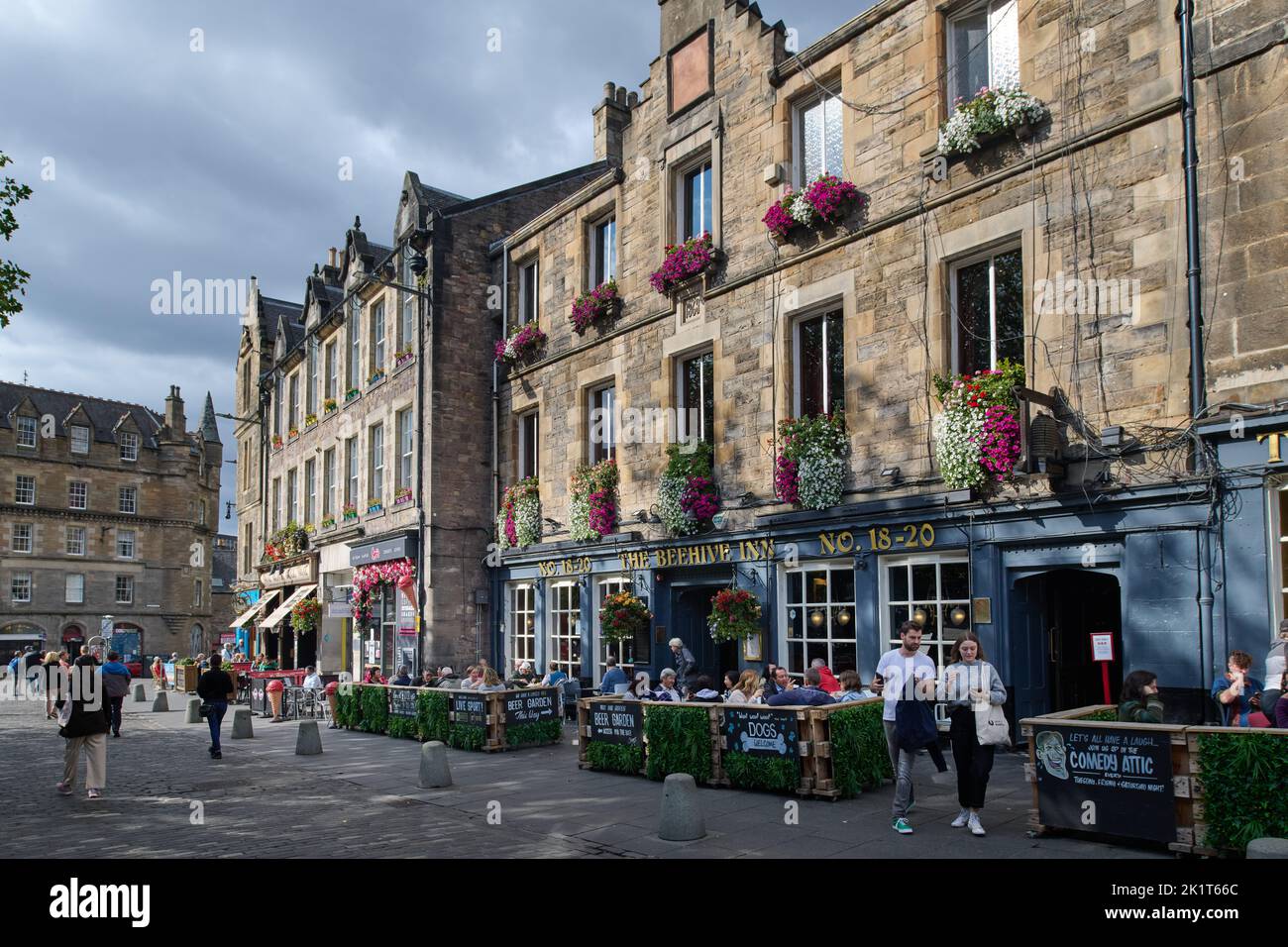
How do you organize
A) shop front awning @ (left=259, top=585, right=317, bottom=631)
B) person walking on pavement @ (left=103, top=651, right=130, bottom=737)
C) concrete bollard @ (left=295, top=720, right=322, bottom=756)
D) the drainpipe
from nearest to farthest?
1. the drainpipe
2. concrete bollard @ (left=295, top=720, right=322, bottom=756)
3. person walking on pavement @ (left=103, top=651, right=130, bottom=737)
4. shop front awning @ (left=259, top=585, right=317, bottom=631)

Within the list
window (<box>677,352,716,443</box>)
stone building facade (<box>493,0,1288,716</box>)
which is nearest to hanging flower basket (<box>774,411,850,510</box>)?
stone building facade (<box>493,0,1288,716</box>)

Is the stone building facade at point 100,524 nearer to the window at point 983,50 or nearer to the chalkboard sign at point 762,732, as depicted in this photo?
the chalkboard sign at point 762,732

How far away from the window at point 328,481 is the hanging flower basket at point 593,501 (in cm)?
1329

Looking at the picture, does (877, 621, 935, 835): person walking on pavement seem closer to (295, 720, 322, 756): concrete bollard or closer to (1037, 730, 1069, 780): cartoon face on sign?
(1037, 730, 1069, 780): cartoon face on sign

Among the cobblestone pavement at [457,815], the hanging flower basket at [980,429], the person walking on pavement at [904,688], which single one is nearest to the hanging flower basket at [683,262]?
the hanging flower basket at [980,429]

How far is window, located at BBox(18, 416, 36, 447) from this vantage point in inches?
2330

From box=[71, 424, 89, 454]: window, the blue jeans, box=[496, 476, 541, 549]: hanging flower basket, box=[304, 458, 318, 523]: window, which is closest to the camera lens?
the blue jeans

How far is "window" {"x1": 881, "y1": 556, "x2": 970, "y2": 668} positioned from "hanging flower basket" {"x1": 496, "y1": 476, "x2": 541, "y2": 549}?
931cm

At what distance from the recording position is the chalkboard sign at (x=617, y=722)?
11.9 m

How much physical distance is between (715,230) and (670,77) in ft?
10.8

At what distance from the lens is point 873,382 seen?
13.5m

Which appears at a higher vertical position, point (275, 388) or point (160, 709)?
point (275, 388)
